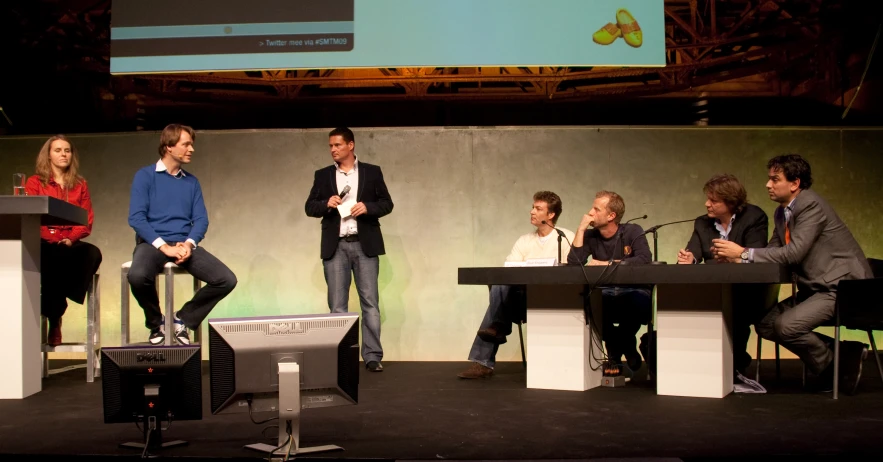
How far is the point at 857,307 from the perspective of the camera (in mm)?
3896

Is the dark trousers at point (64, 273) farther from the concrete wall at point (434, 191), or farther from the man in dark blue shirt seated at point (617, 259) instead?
the man in dark blue shirt seated at point (617, 259)

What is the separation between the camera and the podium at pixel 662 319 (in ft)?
12.8

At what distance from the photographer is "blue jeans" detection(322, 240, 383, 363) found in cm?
523

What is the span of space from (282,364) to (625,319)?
2.52 metres

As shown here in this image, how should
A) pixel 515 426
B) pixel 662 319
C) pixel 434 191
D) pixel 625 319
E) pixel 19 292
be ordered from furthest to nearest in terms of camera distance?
1. pixel 434 191
2. pixel 625 319
3. pixel 662 319
4. pixel 19 292
5. pixel 515 426

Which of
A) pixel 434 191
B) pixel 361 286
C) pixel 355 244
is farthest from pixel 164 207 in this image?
pixel 434 191

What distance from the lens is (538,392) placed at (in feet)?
13.8

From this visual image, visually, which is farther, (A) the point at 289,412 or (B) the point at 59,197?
(B) the point at 59,197

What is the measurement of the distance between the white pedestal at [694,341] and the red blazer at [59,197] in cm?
331

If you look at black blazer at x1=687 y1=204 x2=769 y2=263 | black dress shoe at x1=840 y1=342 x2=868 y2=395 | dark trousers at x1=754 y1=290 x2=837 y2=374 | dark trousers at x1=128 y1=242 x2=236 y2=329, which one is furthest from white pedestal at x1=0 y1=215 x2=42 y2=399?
black dress shoe at x1=840 y1=342 x2=868 y2=395

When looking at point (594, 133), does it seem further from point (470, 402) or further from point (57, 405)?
point (57, 405)

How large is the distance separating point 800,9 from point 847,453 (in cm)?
553


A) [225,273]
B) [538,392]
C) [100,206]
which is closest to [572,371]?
[538,392]

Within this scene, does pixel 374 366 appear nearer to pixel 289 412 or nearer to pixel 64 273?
pixel 64 273
